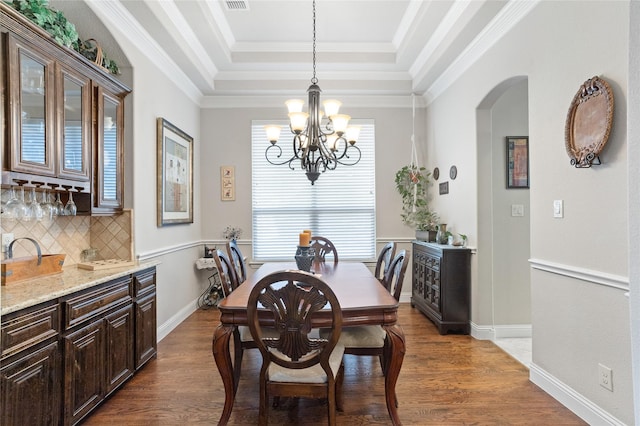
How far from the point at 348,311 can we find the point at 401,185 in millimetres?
3115

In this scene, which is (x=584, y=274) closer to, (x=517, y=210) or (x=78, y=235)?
(x=517, y=210)

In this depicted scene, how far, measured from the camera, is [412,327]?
3725mm

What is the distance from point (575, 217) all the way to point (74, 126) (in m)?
3.33

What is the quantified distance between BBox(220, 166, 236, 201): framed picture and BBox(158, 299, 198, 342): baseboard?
4.78ft

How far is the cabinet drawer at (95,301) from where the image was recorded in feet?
6.29

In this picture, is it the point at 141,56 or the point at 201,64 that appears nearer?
the point at 141,56

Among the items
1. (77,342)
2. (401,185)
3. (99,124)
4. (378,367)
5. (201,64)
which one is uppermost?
(201,64)

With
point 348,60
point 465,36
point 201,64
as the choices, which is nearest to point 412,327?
point 465,36

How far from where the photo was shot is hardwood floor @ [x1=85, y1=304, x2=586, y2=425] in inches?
83.2

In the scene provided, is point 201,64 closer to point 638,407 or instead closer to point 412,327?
point 412,327

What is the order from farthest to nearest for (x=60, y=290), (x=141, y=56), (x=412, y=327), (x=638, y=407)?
(x=412, y=327) < (x=141, y=56) < (x=60, y=290) < (x=638, y=407)

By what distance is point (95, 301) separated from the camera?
2.12m

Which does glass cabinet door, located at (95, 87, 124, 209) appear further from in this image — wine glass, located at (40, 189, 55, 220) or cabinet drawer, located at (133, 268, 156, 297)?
cabinet drawer, located at (133, 268, 156, 297)

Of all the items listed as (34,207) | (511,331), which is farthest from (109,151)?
(511,331)
